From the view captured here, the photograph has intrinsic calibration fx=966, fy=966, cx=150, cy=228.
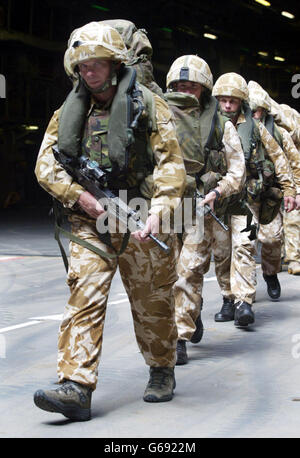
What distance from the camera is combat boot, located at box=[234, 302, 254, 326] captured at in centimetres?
793

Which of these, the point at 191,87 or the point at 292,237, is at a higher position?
the point at 191,87

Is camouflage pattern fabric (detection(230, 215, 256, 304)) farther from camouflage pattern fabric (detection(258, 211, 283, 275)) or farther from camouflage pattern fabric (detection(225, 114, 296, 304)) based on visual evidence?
camouflage pattern fabric (detection(258, 211, 283, 275))

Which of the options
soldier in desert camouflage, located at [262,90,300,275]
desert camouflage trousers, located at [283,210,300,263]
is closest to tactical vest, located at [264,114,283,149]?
soldier in desert camouflage, located at [262,90,300,275]

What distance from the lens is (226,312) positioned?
8484 mm

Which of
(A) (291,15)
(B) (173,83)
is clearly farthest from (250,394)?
(A) (291,15)

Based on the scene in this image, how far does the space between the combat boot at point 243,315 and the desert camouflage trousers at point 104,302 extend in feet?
8.19

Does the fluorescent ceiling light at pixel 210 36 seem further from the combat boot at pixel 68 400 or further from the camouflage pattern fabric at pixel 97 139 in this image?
the combat boot at pixel 68 400

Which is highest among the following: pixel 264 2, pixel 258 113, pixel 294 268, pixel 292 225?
pixel 264 2

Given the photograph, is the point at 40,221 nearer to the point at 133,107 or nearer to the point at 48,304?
the point at 48,304

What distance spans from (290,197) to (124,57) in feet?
14.4

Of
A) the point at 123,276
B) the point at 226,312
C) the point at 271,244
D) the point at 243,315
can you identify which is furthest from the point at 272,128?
the point at 123,276

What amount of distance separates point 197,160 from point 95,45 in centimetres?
150

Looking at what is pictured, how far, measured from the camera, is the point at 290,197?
9.16 meters

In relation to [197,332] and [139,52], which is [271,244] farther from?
[139,52]
